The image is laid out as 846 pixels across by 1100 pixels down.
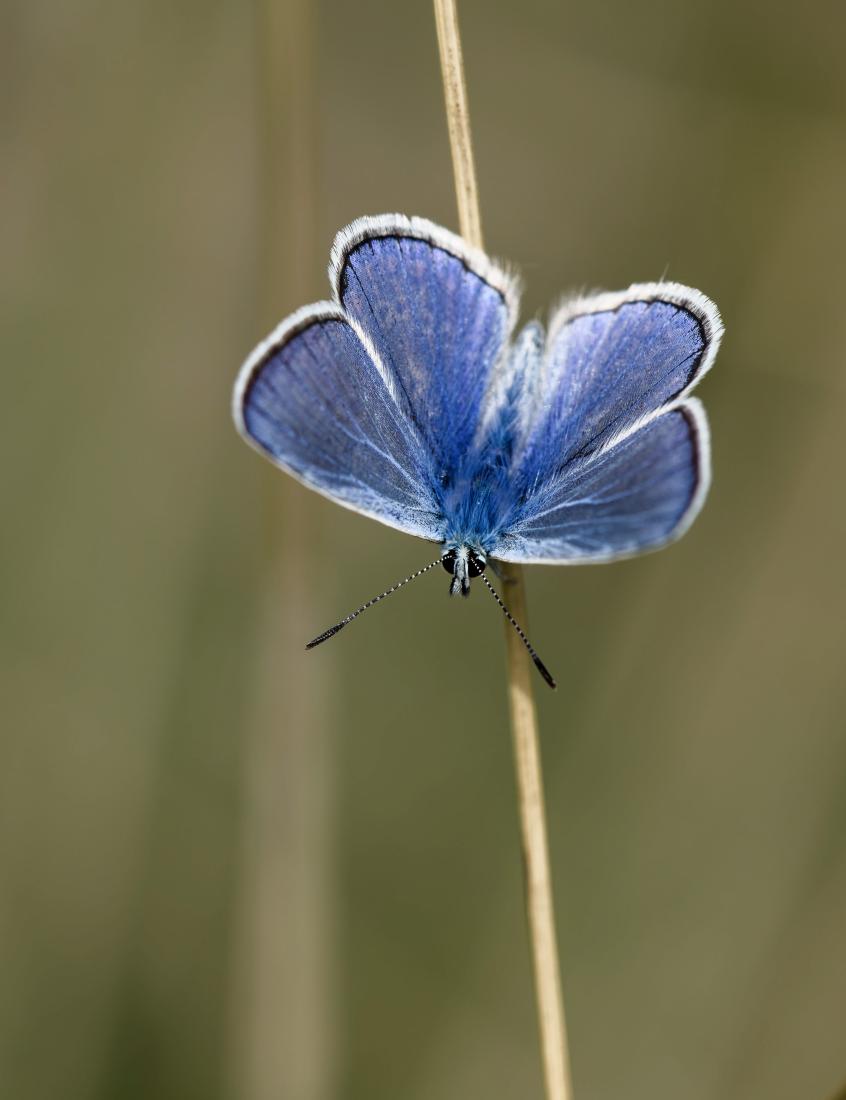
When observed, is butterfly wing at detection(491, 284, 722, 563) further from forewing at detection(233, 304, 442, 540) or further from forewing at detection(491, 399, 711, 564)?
forewing at detection(233, 304, 442, 540)

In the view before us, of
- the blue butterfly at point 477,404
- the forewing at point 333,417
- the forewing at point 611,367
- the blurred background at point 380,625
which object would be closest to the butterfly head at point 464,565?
the blue butterfly at point 477,404

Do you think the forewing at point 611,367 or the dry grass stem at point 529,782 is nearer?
the dry grass stem at point 529,782

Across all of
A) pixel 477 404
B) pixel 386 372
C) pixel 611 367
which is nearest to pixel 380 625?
pixel 477 404

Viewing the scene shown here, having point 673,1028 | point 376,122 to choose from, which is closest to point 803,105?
point 376,122

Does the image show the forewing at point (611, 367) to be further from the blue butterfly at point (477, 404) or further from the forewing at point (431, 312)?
the forewing at point (431, 312)

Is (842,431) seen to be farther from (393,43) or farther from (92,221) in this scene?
(92,221)

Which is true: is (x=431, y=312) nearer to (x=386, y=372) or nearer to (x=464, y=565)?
(x=386, y=372)

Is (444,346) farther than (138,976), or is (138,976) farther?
(138,976)
